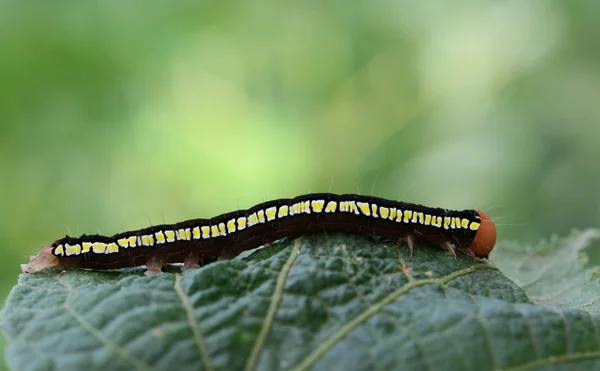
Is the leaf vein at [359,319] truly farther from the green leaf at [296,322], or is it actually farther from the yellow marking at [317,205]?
the yellow marking at [317,205]

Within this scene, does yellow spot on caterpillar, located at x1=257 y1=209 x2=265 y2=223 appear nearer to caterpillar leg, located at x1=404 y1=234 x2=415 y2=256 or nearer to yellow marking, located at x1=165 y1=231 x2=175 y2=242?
yellow marking, located at x1=165 y1=231 x2=175 y2=242

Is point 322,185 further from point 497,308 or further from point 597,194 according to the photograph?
point 497,308

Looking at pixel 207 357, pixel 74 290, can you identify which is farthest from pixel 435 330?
pixel 74 290

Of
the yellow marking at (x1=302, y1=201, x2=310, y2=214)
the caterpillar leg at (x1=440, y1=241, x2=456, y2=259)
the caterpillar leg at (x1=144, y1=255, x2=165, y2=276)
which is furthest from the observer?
the yellow marking at (x1=302, y1=201, x2=310, y2=214)

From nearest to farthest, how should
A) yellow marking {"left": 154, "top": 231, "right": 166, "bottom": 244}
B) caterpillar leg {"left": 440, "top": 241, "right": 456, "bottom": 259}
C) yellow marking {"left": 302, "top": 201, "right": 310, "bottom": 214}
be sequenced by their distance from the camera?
caterpillar leg {"left": 440, "top": 241, "right": 456, "bottom": 259}
yellow marking {"left": 302, "top": 201, "right": 310, "bottom": 214}
yellow marking {"left": 154, "top": 231, "right": 166, "bottom": 244}

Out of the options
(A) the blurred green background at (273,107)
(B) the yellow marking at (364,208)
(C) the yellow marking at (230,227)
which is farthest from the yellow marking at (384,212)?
(A) the blurred green background at (273,107)

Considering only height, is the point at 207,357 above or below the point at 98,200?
below

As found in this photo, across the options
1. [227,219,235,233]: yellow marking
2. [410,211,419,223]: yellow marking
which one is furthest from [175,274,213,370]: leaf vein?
[410,211,419,223]: yellow marking
